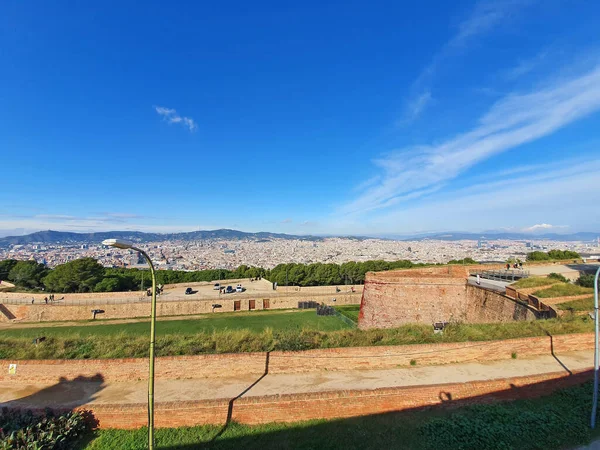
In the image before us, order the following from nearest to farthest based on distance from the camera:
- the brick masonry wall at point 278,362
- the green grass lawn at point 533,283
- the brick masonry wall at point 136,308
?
the brick masonry wall at point 278,362, the green grass lawn at point 533,283, the brick masonry wall at point 136,308

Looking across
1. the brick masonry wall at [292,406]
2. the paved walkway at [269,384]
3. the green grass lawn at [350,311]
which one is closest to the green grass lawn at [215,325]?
the green grass lawn at [350,311]

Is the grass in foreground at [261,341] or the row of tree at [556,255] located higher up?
the row of tree at [556,255]

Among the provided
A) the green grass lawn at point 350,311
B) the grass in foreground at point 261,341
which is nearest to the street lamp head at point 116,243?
the grass in foreground at point 261,341

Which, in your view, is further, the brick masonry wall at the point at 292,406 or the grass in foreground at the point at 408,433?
the brick masonry wall at the point at 292,406

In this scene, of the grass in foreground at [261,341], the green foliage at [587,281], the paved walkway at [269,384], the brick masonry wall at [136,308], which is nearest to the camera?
the paved walkway at [269,384]

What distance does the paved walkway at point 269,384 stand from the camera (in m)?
8.45

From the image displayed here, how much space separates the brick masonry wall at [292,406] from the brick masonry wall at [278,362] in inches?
77.0

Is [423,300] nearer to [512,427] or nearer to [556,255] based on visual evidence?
[512,427]

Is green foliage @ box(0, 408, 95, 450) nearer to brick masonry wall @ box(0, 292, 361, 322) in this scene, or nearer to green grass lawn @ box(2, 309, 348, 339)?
green grass lawn @ box(2, 309, 348, 339)

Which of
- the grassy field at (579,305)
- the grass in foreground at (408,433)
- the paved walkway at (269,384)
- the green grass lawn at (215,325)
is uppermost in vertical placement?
the grassy field at (579,305)

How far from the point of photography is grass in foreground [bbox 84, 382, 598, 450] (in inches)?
260

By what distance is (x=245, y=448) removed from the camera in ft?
21.9

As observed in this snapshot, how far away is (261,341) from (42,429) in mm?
5657

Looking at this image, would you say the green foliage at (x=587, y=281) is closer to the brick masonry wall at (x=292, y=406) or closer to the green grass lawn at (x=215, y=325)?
the brick masonry wall at (x=292, y=406)
